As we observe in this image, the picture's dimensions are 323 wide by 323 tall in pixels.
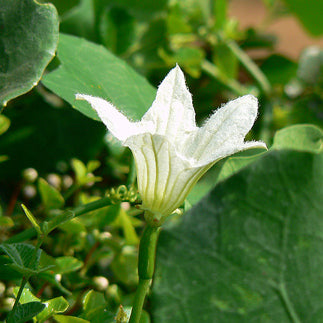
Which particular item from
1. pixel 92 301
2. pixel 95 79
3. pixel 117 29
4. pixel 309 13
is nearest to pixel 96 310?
pixel 92 301

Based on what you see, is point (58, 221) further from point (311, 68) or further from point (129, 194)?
point (311, 68)

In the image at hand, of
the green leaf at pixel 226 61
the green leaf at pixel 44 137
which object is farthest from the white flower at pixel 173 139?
→ the green leaf at pixel 226 61

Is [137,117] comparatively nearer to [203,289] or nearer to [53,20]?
[53,20]

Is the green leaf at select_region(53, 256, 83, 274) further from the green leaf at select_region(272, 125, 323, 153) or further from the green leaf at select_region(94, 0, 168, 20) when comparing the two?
the green leaf at select_region(94, 0, 168, 20)

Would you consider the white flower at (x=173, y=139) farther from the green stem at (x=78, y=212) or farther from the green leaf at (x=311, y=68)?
the green leaf at (x=311, y=68)

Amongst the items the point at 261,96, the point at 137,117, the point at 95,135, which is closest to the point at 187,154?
the point at 137,117

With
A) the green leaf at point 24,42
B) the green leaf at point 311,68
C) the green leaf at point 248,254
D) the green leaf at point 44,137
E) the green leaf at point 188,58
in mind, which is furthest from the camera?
the green leaf at point 311,68
